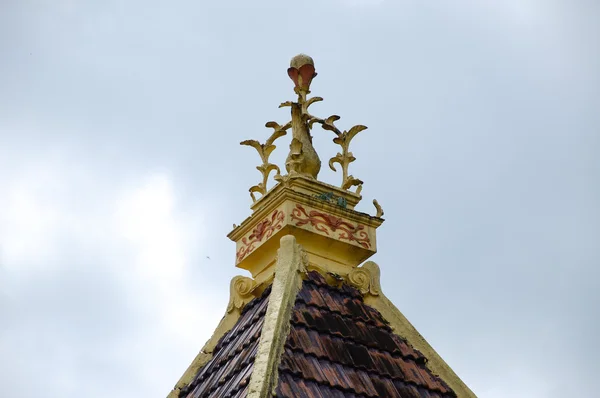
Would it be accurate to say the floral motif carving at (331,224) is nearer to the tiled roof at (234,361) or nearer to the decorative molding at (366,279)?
the decorative molding at (366,279)

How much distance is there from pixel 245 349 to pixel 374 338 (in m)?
1.08

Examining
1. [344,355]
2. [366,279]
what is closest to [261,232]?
[366,279]

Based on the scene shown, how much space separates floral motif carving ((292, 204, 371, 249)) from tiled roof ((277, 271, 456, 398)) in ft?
1.53

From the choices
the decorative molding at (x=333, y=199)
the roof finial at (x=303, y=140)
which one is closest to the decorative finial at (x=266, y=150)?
the roof finial at (x=303, y=140)

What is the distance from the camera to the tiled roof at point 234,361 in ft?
27.3

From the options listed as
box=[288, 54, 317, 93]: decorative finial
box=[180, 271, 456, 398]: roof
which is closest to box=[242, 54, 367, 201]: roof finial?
box=[288, 54, 317, 93]: decorative finial

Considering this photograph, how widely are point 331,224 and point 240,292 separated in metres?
1.03

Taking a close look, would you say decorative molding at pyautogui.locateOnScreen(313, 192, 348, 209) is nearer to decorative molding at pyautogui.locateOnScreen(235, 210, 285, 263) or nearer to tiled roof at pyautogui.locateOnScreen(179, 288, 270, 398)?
decorative molding at pyautogui.locateOnScreen(235, 210, 285, 263)

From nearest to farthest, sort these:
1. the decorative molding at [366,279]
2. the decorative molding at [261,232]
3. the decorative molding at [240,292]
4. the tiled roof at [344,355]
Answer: the tiled roof at [344,355]
the decorative molding at [366,279]
the decorative molding at [261,232]
the decorative molding at [240,292]

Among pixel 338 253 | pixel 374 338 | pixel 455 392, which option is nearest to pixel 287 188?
pixel 338 253

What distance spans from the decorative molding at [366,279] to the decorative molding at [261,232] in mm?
789

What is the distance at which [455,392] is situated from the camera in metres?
9.00

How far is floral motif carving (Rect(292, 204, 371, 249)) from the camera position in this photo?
968cm

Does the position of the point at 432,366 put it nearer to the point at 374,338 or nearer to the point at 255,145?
the point at 374,338
